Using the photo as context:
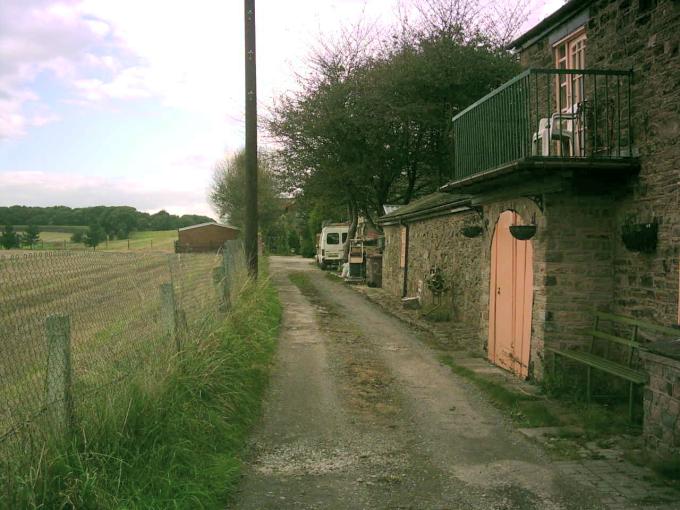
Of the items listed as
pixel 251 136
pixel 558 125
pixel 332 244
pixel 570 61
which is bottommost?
pixel 332 244

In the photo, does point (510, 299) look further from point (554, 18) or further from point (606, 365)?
point (554, 18)

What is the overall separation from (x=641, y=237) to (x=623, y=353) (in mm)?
1474

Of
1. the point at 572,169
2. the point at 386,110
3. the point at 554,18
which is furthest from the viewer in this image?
the point at 386,110

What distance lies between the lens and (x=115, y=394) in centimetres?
480

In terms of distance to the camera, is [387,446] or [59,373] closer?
[59,373]

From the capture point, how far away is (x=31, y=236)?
25.4 feet

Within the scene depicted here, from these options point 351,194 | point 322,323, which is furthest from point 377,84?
point 322,323

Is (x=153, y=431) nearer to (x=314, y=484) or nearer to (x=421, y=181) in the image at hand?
(x=314, y=484)

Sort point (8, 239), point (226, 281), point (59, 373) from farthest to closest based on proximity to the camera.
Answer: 1. point (226, 281)
2. point (8, 239)
3. point (59, 373)

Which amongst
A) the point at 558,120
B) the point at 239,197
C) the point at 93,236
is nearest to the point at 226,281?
the point at 93,236

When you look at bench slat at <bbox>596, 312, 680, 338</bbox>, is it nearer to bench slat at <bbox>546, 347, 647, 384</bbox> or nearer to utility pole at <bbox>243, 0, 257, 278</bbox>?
bench slat at <bbox>546, 347, 647, 384</bbox>

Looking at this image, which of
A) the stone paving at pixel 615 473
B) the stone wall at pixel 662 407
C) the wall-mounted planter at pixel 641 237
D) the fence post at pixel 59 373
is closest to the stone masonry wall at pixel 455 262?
the wall-mounted planter at pixel 641 237

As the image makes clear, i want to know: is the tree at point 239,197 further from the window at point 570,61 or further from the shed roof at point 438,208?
the window at point 570,61

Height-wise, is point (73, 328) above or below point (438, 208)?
below
